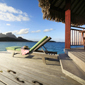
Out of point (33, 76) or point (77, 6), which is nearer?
point (33, 76)

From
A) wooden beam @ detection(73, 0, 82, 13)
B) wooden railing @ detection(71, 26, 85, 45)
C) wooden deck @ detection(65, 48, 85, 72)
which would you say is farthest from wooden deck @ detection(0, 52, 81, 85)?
wooden beam @ detection(73, 0, 82, 13)

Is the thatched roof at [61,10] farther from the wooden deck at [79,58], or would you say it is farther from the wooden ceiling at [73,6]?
the wooden deck at [79,58]

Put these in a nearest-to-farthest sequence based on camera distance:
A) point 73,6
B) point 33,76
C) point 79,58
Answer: point 33,76 < point 79,58 < point 73,6

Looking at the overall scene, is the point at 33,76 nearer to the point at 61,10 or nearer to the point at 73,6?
the point at 61,10

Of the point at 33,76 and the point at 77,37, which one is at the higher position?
the point at 77,37

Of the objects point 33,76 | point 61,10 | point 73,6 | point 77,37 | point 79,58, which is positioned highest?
point 73,6

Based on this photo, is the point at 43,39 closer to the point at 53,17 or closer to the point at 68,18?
the point at 68,18

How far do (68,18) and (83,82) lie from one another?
3515 millimetres

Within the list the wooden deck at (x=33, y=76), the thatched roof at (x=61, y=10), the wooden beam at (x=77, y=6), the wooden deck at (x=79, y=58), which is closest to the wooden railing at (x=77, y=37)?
the thatched roof at (x=61, y=10)

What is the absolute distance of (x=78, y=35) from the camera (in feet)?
15.6

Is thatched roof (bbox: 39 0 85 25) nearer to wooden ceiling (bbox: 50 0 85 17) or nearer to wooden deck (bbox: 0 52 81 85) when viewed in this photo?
wooden ceiling (bbox: 50 0 85 17)

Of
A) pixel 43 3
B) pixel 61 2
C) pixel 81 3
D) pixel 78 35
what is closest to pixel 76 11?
pixel 81 3

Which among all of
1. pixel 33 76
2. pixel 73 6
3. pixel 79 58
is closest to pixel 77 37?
pixel 73 6

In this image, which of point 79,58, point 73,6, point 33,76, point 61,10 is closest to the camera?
point 33,76
